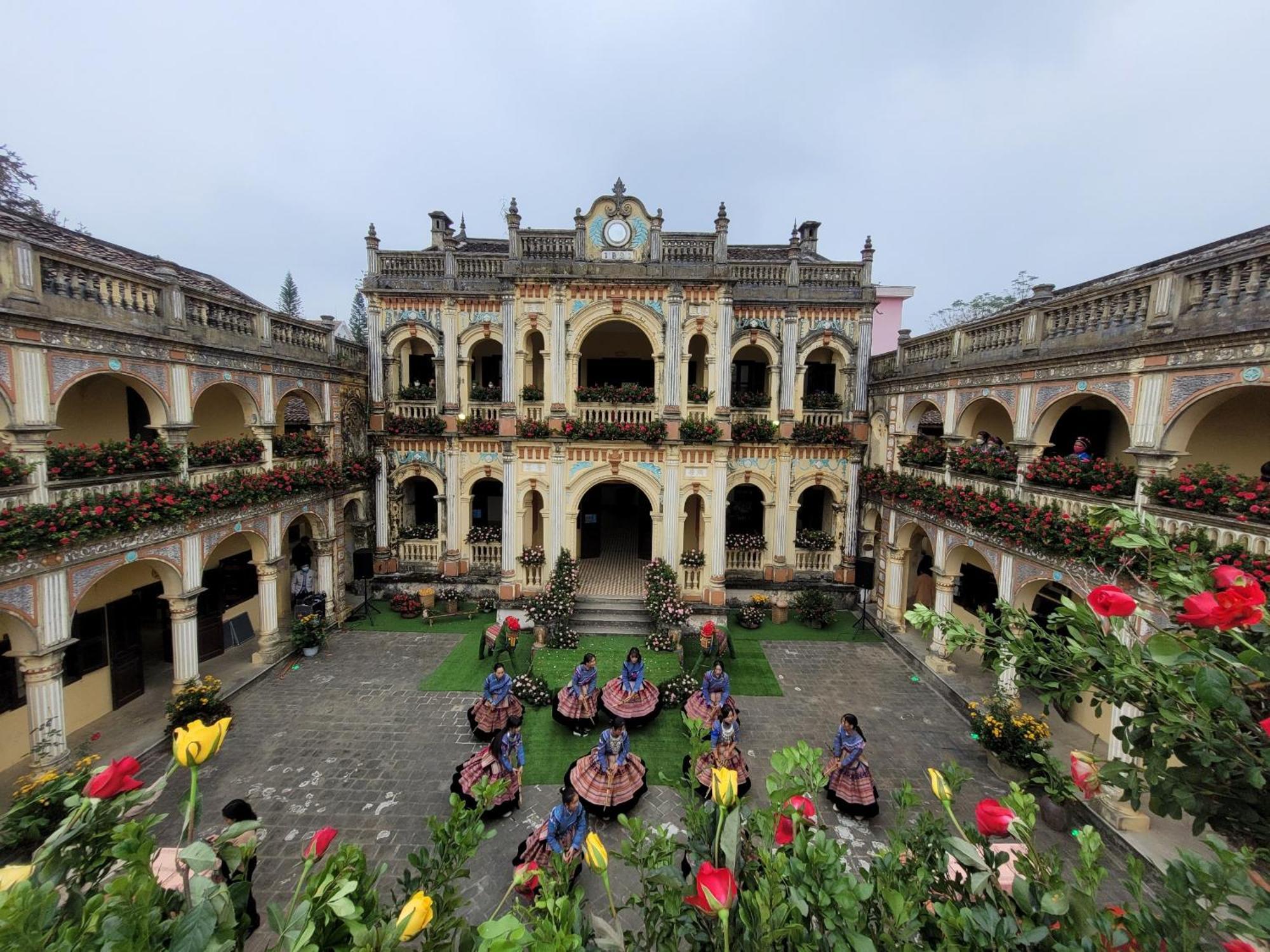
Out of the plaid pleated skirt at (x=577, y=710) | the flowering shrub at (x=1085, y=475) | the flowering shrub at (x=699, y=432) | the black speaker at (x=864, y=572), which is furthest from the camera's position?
the black speaker at (x=864, y=572)

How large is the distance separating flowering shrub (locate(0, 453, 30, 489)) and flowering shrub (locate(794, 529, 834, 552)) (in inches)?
727

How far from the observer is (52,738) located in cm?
886

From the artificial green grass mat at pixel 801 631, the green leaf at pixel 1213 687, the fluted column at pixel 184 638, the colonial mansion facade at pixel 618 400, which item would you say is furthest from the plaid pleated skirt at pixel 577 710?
the green leaf at pixel 1213 687

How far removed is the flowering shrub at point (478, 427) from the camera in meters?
17.2

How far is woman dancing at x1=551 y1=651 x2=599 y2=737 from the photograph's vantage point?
10.7 metres

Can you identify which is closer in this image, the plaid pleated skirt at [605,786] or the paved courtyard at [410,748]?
the paved courtyard at [410,748]

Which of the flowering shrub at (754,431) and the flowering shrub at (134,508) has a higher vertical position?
the flowering shrub at (754,431)

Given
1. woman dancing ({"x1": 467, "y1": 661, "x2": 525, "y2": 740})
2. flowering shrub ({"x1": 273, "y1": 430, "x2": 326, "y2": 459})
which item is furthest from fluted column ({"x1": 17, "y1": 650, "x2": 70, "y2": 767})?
woman dancing ({"x1": 467, "y1": 661, "x2": 525, "y2": 740})

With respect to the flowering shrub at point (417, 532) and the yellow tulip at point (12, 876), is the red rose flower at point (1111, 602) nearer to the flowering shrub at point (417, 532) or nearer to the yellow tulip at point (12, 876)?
the yellow tulip at point (12, 876)

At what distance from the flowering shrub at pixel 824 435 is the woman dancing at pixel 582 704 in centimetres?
1087

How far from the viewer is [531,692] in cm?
1186

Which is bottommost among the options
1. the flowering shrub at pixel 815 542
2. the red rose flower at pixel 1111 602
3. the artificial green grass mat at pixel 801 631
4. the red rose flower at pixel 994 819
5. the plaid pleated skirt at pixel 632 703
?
the artificial green grass mat at pixel 801 631

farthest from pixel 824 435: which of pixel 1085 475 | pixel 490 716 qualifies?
pixel 490 716

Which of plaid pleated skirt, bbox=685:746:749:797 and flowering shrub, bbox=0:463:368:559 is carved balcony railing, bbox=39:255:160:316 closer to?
flowering shrub, bbox=0:463:368:559
